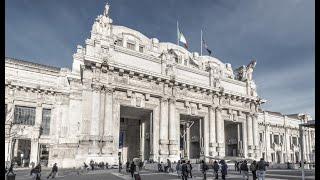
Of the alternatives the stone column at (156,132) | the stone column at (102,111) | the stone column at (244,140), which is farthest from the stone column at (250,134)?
the stone column at (102,111)

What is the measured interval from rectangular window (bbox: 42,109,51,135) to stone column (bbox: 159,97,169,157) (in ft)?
49.7

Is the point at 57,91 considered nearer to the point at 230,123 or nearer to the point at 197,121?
the point at 197,121

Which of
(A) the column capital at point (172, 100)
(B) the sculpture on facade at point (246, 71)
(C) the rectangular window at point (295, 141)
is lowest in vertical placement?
(C) the rectangular window at point (295, 141)

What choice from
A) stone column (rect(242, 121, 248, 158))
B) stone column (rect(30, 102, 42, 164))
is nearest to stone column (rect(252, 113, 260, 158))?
stone column (rect(242, 121, 248, 158))

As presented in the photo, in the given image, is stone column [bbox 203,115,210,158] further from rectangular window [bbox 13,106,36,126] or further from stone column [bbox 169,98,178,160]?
rectangular window [bbox 13,106,36,126]

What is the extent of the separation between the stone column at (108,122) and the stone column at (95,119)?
0.87m

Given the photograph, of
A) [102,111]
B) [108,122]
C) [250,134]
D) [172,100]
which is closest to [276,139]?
[250,134]

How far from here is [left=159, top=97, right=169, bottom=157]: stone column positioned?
3509cm

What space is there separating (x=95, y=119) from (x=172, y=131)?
1096 centimetres

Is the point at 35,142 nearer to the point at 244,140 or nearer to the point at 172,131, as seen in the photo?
the point at 172,131

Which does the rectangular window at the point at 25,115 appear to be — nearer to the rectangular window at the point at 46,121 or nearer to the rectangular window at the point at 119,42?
the rectangular window at the point at 46,121

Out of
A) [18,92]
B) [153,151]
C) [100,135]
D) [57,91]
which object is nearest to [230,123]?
[153,151]

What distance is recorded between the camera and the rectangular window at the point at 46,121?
35634mm

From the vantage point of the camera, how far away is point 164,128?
36.1 metres
